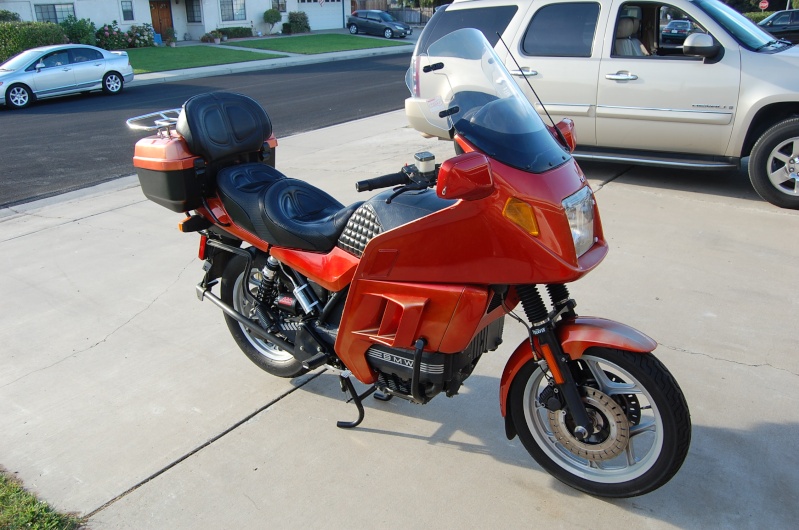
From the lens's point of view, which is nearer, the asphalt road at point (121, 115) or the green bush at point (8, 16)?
the asphalt road at point (121, 115)

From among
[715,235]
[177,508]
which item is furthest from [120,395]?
[715,235]

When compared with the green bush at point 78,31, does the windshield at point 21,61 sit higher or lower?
lower

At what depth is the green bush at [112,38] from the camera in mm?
30250

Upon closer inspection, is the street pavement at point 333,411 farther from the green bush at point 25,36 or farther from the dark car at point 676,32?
the green bush at point 25,36

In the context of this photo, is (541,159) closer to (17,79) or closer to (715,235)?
(715,235)

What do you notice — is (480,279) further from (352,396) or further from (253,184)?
(253,184)

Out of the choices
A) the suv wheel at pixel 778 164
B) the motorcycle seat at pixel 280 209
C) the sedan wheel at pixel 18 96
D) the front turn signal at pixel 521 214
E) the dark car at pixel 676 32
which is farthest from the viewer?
the sedan wheel at pixel 18 96

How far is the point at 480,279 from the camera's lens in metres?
2.65

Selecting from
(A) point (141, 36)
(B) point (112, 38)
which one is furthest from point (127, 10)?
(B) point (112, 38)

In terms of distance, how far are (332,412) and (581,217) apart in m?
1.76

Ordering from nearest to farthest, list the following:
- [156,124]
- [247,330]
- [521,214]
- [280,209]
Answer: [521,214]
[280,209]
[156,124]
[247,330]

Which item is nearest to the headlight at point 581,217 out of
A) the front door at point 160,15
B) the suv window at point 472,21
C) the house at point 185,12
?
the suv window at point 472,21

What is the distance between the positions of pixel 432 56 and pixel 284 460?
2.00 m

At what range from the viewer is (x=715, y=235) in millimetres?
5758
